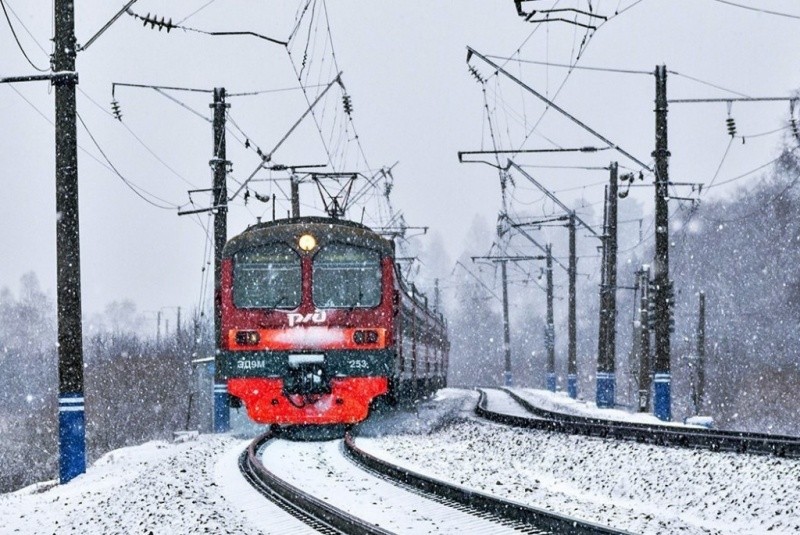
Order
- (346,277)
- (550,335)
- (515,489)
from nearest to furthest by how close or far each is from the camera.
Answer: (515,489)
(346,277)
(550,335)

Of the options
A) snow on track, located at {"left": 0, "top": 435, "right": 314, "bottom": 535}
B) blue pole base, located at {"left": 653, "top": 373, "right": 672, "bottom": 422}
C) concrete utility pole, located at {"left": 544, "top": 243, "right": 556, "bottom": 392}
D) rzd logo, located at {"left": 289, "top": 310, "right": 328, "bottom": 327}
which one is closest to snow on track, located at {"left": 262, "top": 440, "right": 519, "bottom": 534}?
snow on track, located at {"left": 0, "top": 435, "right": 314, "bottom": 535}

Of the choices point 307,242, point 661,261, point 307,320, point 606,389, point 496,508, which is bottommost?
point 606,389

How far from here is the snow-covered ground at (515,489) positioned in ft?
27.1

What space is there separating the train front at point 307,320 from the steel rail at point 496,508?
4.49m

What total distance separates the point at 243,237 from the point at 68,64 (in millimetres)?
4505

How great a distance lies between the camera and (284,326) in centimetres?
1627

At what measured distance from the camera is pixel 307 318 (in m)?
16.2

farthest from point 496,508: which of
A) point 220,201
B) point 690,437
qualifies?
point 220,201

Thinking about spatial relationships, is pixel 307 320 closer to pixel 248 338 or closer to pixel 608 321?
pixel 248 338

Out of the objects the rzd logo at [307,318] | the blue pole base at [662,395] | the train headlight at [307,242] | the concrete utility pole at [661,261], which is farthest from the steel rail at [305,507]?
the concrete utility pole at [661,261]

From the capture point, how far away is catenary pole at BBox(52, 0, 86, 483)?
505 inches

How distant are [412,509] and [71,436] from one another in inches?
221

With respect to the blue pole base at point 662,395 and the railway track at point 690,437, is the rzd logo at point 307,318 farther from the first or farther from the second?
the blue pole base at point 662,395

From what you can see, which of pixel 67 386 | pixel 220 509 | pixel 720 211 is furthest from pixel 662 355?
pixel 720 211
